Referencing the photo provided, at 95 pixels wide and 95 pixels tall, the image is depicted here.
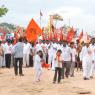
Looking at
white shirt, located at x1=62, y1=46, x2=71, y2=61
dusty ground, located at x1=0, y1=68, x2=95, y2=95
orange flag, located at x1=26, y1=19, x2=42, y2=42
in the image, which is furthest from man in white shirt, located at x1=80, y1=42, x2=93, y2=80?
orange flag, located at x1=26, y1=19, x2=42, y2=42

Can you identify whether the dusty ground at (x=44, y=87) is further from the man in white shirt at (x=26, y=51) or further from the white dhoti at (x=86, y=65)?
the man in white shirt at (x=26, y=51)

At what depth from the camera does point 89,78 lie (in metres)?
21.2

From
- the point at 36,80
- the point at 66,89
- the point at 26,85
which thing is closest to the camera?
the point at 66,89

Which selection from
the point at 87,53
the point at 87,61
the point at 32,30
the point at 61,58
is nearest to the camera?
the point at 61,58

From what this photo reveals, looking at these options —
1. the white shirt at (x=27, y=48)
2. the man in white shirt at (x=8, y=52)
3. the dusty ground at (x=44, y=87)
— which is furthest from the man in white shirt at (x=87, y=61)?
the white shirt at (x=27, y=48)

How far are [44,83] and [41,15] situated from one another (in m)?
26.2

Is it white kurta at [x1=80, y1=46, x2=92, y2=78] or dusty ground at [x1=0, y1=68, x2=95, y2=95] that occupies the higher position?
white kurta at [x1=80, y1=46, x2=92, y2=78]

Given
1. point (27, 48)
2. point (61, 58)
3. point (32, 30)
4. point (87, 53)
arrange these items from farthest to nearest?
1. point (27, 48)
2. point (32, 30)
3. point (87, 53)
4. point (61, 58)

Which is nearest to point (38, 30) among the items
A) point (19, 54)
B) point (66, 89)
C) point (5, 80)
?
point (19, 54)

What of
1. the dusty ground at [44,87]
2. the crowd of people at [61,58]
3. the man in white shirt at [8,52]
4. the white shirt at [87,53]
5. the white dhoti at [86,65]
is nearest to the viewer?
the dusty ground at [44,87]

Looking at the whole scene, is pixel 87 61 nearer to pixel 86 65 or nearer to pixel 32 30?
pixel 86 65

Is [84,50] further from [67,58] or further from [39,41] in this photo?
[39,41]

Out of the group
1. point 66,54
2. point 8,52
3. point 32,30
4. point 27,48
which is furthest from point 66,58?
point 27,48

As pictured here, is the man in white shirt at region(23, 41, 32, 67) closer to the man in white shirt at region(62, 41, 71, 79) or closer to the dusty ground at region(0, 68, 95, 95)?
the man in white shirt at region(62, 41, 71, 79)
